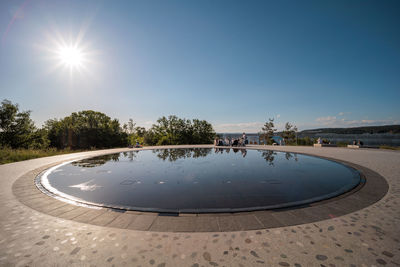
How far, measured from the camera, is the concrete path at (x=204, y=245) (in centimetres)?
202

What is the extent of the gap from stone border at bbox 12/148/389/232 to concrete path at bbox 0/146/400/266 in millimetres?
156

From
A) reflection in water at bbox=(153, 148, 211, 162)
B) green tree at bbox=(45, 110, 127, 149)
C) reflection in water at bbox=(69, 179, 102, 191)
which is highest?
green tree at bbox=(45, 110, 127, 149)

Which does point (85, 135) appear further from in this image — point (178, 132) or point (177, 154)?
point (177, 154)

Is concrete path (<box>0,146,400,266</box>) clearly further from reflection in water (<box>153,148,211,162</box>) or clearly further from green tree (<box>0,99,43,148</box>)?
green tree (<box>0,99,43,148</box>)

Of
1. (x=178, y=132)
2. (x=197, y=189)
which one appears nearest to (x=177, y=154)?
(x=197, y=189)

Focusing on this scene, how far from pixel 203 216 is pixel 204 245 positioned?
2.78ft

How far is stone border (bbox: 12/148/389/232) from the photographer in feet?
9.32

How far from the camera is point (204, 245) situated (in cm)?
234

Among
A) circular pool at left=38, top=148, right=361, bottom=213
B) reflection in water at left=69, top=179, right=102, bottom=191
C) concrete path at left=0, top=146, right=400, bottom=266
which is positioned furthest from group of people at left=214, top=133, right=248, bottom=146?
concrete path at left=0, top=146, right=400, bottom=266

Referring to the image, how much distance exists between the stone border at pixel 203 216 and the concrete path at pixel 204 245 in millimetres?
156

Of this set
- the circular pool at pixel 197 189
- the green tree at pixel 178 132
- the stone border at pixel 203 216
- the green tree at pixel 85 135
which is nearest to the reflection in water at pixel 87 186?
the circular pool at pixel 197 189

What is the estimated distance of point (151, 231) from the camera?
106 inches

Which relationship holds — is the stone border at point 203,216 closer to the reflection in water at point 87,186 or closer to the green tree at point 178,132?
the reflection in water at point 87,186

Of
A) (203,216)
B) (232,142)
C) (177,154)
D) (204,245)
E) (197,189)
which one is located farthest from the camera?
(232,142)
